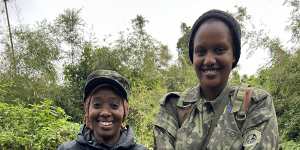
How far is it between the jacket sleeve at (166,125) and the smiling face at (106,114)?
26.4 inches

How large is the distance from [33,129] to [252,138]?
5547mm

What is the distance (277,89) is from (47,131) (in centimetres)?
889

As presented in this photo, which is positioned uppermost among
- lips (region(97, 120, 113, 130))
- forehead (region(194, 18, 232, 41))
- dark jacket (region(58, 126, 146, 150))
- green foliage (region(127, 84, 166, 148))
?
forehead (region(194, 18, 232, 41))

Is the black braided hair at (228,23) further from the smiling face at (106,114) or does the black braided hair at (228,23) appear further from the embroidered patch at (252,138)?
the smiling face at (106,114)

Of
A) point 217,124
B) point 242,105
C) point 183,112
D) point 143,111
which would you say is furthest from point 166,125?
point 143,111

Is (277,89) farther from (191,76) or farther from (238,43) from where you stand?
(238,43)

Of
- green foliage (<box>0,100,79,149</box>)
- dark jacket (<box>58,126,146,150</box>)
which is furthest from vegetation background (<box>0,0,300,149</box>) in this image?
dark jacket (<box>58,126,146,150</box>)

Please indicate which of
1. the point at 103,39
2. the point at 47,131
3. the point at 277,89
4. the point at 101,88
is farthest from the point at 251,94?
the point at 103,39

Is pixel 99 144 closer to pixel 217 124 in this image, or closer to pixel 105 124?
pixel 105 124

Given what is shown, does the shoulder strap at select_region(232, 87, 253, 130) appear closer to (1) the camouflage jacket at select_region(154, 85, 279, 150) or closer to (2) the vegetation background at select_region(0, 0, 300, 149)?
(1) the camouflage jacket at select_region(154, 85, 279, 150)

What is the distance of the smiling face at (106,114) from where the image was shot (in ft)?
8.93

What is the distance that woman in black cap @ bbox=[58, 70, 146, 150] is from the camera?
2730 millimetres

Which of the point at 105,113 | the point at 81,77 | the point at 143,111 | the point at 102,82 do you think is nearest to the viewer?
the point at 105,113

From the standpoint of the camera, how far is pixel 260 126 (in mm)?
1902
